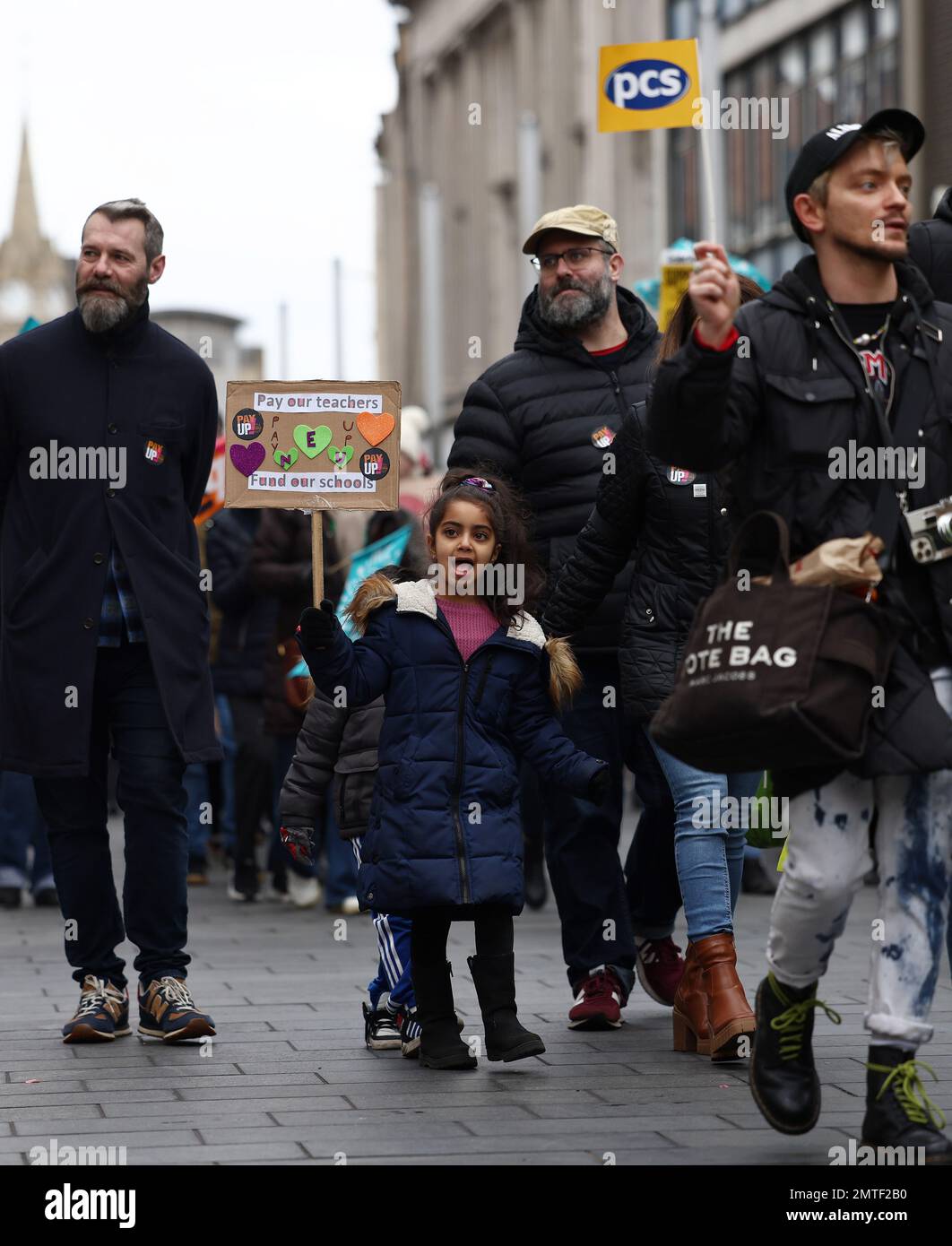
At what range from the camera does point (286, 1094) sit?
19.5 ft

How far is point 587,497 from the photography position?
7281 millimetres

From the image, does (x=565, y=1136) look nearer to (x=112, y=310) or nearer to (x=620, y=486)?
(x=620, y=486)

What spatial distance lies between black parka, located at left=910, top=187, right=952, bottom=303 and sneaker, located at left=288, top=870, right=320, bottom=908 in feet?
20.4

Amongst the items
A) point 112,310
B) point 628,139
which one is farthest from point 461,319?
point 112,310

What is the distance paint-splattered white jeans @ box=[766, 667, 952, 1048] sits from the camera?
489 centimetres

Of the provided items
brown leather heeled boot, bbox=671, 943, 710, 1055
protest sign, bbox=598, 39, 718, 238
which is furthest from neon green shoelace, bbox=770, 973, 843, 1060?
protest sign, bbox=598, 39, 718, 238

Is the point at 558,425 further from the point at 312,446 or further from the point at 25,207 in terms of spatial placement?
the point at 25,207

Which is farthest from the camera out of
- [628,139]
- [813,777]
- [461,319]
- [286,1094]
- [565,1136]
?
[461,319]

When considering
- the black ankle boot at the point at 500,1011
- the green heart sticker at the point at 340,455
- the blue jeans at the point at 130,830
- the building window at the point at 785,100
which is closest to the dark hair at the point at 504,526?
the green heart sticker at the point at 340,455

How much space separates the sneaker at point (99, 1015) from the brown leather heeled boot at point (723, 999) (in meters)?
1.73

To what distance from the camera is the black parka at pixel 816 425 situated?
4.92 m

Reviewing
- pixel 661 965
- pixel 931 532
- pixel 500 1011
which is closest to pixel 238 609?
pixel 661 965
